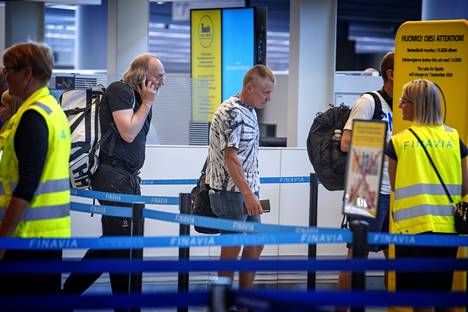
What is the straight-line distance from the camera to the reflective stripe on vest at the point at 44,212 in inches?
139

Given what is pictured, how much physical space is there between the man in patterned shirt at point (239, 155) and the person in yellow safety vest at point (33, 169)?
4.95 feet

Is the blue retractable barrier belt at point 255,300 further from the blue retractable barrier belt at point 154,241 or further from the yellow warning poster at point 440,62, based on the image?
the yellow warning poster at point 440,62

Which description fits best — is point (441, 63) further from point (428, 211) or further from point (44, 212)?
point (44, 212)

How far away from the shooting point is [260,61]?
383 inches

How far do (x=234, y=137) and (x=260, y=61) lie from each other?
484cm

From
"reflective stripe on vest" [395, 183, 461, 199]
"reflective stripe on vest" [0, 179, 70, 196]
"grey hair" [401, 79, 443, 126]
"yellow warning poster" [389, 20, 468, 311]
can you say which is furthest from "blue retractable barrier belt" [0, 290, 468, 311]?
"yellow warning poster" [389, 20, 468, 311]

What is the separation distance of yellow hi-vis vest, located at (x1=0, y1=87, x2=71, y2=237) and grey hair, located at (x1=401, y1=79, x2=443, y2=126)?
170 cm

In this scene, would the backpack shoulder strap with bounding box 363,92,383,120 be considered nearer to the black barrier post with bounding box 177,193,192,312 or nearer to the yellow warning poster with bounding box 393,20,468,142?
the yellow warning poster with bounding box 393,20,468,142

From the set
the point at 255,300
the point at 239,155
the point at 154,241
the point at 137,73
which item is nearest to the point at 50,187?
the point at 154,241

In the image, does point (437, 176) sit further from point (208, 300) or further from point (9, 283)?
point (9, 283)

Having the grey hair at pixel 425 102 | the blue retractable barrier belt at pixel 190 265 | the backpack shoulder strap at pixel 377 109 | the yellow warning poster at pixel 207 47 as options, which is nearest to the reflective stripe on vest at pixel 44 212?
the blue retractable barrier belt at pixel 190 265

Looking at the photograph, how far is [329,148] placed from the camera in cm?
510

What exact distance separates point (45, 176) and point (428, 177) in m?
1.83

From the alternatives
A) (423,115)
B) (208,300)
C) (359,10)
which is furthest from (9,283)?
(359,10)
